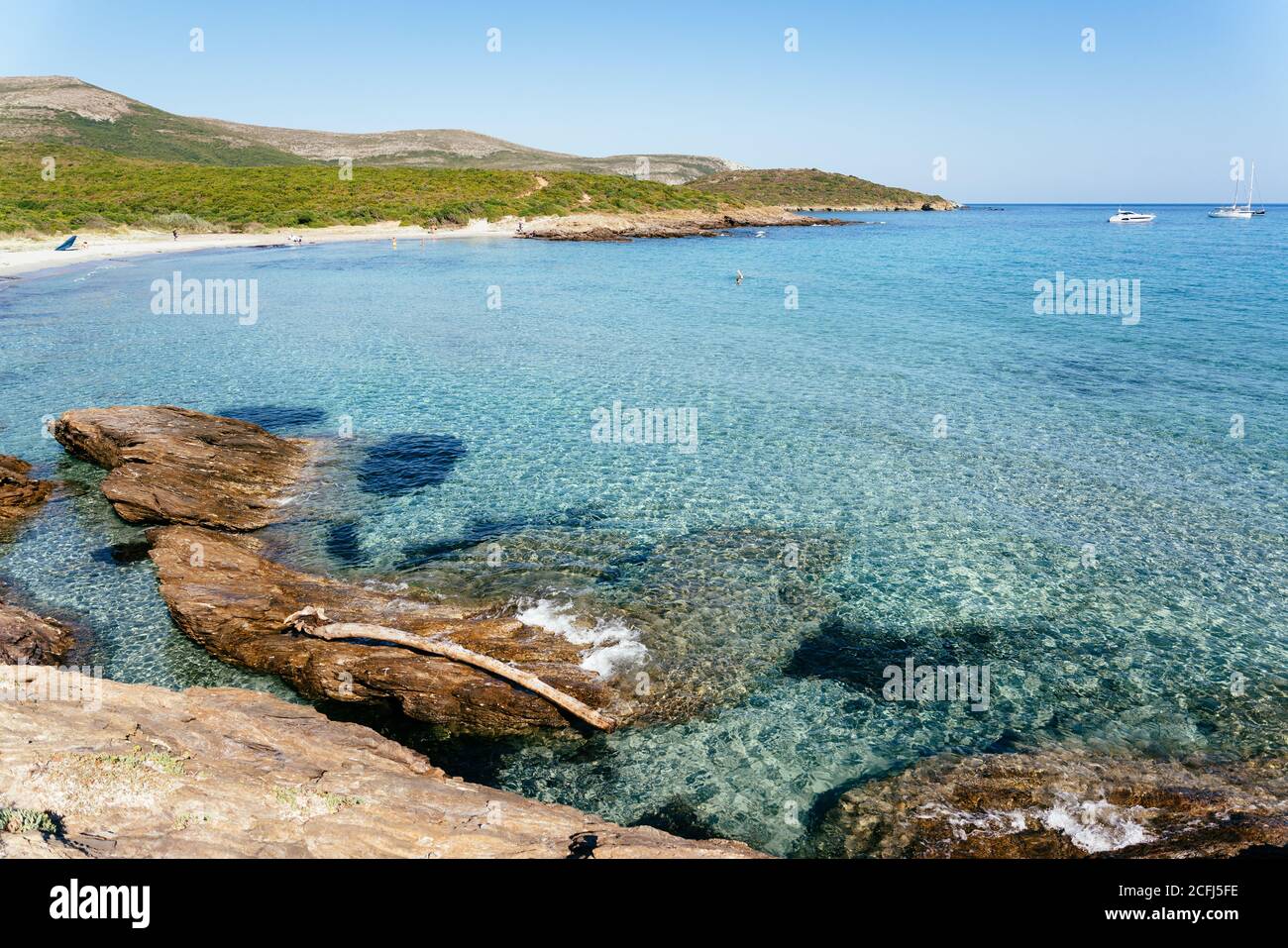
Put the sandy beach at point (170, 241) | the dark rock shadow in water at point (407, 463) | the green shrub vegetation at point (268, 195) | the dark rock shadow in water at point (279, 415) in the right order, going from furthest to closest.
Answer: the green shrub vegetation at point (268, 195) → the sandy beach at point (170, 241) → the dark rock shadow in water at point (279, 415) → the dark rock shadow in water at point (407, 463)

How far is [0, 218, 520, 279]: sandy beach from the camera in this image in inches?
2628

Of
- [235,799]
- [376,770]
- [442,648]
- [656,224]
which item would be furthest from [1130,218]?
[235,799]

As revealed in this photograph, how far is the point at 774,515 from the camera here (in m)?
18.7

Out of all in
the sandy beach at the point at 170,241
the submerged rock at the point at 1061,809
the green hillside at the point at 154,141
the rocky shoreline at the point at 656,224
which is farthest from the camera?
the green hillside at the point at 154,141

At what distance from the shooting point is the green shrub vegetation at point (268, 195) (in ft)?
290

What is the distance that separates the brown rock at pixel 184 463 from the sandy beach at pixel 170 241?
5926cm

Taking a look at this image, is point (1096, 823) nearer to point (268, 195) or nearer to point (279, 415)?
point (279, 415)

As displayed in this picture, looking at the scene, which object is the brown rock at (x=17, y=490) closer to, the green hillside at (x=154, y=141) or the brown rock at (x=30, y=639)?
the brown rock at (x=30, y=639)

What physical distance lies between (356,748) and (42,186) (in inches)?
5096

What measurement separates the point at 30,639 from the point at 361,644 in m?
5.92

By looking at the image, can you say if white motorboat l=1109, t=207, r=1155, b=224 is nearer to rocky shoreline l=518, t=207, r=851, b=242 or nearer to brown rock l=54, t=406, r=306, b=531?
rocky shoreline l=518, t=207, r=851, b=242

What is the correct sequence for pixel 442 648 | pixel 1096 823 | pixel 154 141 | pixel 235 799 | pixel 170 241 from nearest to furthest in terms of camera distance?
pixel 235 799 → pixel 1096 823 → pixel 442 648 → pixel 170 241 → pixel 154 141

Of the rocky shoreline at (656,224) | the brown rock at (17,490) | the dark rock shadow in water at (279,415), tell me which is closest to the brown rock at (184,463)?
the brown rock at (17,490)

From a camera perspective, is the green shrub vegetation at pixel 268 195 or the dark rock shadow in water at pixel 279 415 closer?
the dark rock shadow in water at pixel 279 415
